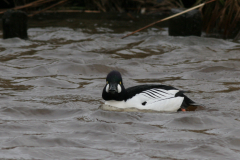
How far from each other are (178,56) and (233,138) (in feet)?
16.7

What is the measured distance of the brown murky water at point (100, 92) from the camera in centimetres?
466

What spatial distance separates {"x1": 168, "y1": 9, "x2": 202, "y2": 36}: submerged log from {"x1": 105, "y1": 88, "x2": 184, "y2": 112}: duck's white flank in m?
5.32

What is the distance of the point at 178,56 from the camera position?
9.88 metres

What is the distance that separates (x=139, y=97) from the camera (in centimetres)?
581

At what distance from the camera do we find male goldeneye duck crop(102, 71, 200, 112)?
5730 millimetres

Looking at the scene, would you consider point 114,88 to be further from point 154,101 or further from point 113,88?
point 154,101

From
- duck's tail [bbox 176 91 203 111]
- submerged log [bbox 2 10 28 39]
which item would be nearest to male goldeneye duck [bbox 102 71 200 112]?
duck's tail [bbox 176 91 203 111]

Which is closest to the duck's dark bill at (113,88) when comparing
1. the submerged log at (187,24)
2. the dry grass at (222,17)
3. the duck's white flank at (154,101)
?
the duck's white flank at (154,101)

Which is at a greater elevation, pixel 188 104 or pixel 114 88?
pixel 114 88

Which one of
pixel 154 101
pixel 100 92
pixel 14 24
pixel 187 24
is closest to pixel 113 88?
pixel 154 101

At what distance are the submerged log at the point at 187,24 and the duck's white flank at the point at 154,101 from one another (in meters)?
5.32

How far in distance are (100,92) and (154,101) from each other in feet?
5.18

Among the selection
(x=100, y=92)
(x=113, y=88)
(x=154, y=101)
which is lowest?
(x=100, y=92)

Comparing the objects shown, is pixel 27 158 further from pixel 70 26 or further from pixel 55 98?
pixel 70 26
